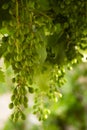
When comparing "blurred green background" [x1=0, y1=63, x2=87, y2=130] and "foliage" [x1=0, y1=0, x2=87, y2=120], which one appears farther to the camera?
"blurred green background" [x1=0, y1=63, x2=87, y2=130]

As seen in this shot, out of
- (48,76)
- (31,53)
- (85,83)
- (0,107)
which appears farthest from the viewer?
(0,107)

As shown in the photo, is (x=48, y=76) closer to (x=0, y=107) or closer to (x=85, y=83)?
(x=85, y=83)

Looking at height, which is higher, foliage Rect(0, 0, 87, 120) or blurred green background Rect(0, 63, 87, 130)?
blurred green background Rect(0, 63, 87, 130)

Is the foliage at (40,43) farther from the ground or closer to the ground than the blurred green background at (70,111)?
closer to the ground

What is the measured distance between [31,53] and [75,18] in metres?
0.13

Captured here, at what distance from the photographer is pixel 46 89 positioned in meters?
1.02

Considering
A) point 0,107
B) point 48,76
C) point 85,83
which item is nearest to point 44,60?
point 48,76

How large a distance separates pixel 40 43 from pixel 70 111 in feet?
12.0

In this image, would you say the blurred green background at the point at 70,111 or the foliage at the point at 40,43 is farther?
the blurred green background at the point at 70,111

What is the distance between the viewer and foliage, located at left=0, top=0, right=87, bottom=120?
91 cm

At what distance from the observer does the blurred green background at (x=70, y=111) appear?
4.38 meters

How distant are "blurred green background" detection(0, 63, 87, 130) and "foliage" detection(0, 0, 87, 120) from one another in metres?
3.27

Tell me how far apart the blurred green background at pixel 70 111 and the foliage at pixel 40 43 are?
3.27 m

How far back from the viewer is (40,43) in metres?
0.93
